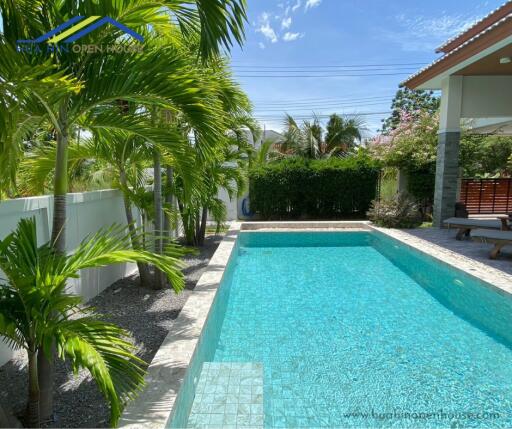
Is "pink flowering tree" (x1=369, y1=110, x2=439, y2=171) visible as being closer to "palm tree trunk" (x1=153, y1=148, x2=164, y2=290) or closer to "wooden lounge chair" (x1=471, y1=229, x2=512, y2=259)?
"wooden lounge chair" (x1=471, y1=229, x2=512, y2=259)

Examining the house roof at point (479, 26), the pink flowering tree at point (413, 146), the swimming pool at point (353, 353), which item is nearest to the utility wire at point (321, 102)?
the pink flowering tree at point (413, 146)

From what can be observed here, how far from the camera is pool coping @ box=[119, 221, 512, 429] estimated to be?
2.40 meters

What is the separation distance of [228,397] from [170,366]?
0.62 metres

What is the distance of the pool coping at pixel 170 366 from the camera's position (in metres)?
2.35

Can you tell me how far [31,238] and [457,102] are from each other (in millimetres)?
11746

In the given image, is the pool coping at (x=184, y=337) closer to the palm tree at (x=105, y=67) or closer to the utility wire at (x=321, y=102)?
the palm tree at (x=105, y=67)

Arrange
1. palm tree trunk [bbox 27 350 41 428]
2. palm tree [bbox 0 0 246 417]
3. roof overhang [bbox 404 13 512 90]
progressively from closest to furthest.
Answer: palm tree trunk [bbox 27 350 41 428] < palm tree [bbox 0 0 246 417] < roof overhang [bbox 404 13 512 90]

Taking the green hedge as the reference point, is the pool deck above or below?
below

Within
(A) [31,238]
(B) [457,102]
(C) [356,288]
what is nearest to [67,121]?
(A) [31,238]

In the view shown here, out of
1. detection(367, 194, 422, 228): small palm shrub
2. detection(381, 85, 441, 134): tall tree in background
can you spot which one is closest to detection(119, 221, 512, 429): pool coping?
detection(367, 194, 422, 228): small palm shrub

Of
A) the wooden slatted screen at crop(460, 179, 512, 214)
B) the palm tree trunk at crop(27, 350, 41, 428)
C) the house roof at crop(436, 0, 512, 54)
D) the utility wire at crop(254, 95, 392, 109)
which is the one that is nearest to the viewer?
the palm tree trunk at crop(27, 350, 41, 428)

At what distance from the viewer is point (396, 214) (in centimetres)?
1159

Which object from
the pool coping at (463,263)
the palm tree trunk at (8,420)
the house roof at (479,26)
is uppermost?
the house roof at (479,26)

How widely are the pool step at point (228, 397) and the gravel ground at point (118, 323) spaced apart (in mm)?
613
